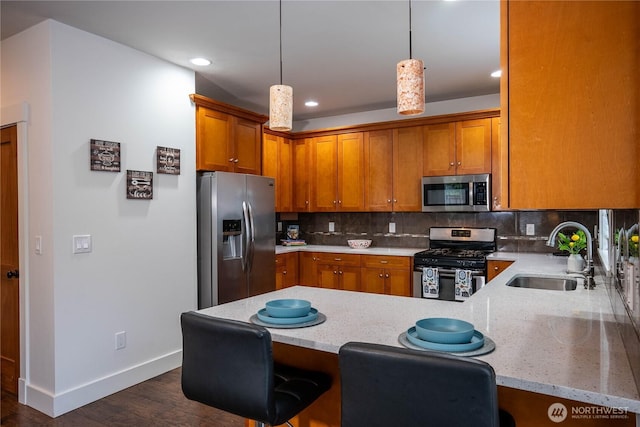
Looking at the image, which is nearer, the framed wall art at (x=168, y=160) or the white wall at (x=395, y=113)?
the framed wall art at (x=168, y=160)

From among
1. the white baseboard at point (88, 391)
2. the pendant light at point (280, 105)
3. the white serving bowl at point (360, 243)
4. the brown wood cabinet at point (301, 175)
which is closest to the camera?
the pendant light at point (280, 105)

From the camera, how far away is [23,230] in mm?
2955

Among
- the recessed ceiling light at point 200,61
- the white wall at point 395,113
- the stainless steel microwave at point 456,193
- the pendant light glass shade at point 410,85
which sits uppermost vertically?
the recessed ceiling light at point 200,61

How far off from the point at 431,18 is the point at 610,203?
2164 millimetres

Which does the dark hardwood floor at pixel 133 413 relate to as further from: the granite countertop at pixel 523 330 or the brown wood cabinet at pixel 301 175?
the brown wood cabinet at pixel 301 175

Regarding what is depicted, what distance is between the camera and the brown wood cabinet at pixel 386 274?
4.45 meters

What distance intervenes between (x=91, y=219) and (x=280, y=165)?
8.81 ft

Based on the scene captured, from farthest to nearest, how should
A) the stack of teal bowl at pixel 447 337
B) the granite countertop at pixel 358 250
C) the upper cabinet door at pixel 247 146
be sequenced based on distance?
the granite countertop at pixel 358 250
the upper cabinet door at pixel 247 146
the stack of teal bowl at pixel 447 337

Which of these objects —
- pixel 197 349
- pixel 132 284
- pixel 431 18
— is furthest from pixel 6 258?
pixel 431 18

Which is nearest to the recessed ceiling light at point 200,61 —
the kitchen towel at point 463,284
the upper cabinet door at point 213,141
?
the upper cabinet door at point 213,141

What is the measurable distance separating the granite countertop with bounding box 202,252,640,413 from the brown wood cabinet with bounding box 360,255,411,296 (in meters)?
1.88

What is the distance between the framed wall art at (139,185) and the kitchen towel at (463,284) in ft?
9.50

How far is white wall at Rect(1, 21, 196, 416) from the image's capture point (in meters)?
2.78

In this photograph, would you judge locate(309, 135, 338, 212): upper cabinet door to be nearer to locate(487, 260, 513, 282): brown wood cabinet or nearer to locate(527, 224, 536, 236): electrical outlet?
locate(487, 260, 513, 282): brown wood cabinet
